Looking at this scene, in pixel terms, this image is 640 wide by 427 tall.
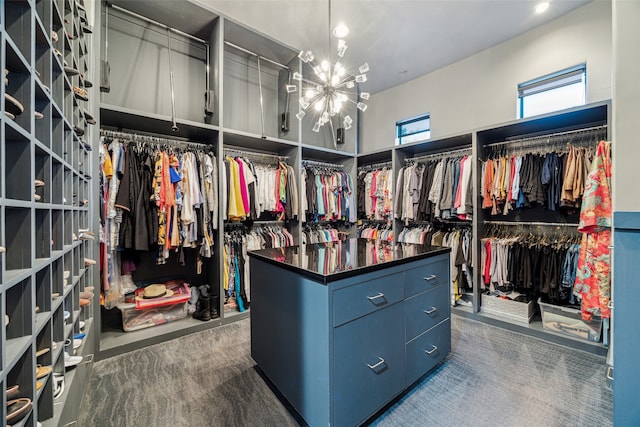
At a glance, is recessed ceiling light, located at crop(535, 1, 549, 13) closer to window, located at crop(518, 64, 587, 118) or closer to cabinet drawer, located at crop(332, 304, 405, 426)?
window, located at crop(518, 64, 587, 118)

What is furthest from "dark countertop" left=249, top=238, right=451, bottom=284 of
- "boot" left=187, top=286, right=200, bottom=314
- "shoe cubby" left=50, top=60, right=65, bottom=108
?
"boot" left=187, top=286, right=200, bottom=314

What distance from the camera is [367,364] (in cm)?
138

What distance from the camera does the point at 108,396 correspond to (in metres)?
1.68

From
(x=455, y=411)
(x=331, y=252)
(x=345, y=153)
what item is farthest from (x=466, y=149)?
(x=455, y=411)

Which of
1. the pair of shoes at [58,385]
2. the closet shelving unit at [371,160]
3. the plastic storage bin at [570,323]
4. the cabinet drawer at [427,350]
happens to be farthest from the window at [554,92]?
the pair of shoes at [58,385]

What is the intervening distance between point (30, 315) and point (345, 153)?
367 cm

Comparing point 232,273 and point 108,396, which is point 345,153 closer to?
point 232,273

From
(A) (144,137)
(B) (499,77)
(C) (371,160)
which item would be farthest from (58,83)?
(B) (499,77)

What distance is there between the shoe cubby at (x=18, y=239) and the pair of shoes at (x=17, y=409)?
362mm

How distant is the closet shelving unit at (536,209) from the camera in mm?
2252

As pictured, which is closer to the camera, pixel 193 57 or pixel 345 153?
pixel 193 57

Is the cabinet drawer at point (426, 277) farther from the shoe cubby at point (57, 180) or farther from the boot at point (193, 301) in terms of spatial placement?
the boot at point (193, 301)

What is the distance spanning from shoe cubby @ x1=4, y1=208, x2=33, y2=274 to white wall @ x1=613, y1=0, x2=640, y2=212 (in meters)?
2.10

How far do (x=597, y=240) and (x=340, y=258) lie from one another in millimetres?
2079
